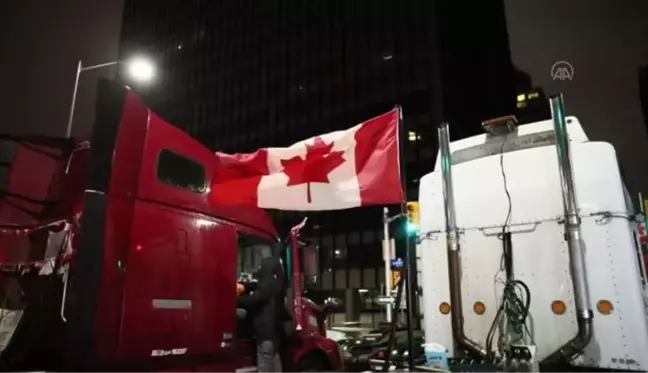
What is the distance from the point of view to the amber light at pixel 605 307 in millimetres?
4504

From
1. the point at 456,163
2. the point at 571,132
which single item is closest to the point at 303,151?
the point at 456,163

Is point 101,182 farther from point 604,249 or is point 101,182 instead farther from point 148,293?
point 604,249

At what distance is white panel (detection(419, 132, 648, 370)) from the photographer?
4480mm

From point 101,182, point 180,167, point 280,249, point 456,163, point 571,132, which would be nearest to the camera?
point 101,182

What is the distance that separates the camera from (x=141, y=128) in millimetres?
4328

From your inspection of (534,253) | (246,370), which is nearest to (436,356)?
(534,253)

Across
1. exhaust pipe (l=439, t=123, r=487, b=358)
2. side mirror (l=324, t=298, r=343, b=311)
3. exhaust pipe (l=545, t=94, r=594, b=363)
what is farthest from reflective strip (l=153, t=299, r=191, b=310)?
exhaust pipe (l=545, t=94, r=594, b=363)

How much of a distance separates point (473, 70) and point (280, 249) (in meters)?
55.2

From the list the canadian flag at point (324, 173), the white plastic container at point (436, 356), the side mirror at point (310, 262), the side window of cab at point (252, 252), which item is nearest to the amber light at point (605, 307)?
the white plastic container at point (436, 356)

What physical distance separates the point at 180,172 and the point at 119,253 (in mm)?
1146

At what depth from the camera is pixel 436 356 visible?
5184 millimetres

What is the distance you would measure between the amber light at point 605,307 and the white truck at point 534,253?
14 mm

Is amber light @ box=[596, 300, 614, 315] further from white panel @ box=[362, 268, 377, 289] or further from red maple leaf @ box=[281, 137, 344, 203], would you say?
white panel @ box=[362, 268, 377, 289]

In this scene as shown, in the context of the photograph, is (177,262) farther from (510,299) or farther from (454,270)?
(510,299)
